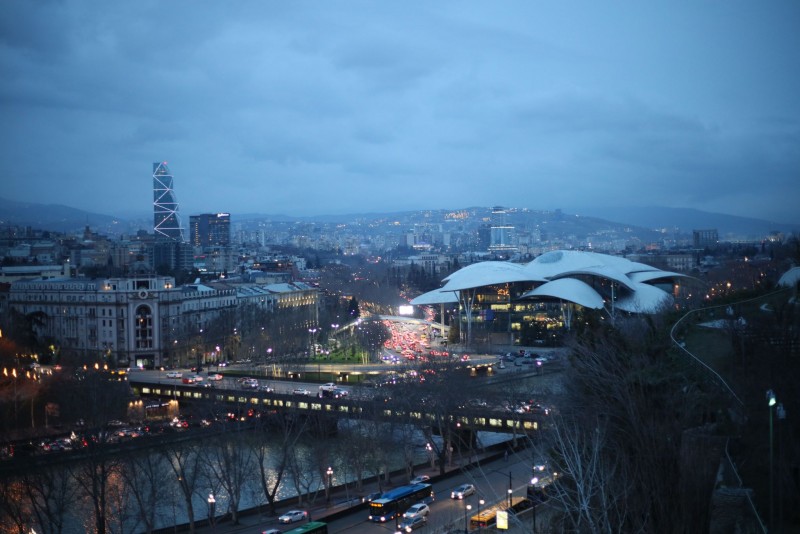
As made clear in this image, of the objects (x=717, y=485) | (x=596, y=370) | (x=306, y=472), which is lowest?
(x=306, y=472)

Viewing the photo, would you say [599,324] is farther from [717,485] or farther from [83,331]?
[83,331]

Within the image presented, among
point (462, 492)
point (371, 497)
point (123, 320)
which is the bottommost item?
point (371, 497)

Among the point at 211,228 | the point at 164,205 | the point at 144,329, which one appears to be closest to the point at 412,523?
the point at 144,329

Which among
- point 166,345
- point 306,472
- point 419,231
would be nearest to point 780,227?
point 419,231

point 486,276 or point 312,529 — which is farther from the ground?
point 486,276

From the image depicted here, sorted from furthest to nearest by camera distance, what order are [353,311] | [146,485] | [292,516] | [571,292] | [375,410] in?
[353,311] → [571,292] → [375,410] → [146,485] → [292,516]

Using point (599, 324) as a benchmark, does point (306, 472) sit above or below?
below

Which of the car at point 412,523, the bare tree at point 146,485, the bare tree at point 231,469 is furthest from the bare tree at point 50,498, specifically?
the car at point 412,523

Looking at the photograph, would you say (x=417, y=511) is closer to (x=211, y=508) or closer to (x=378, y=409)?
(x=211, y=508)
